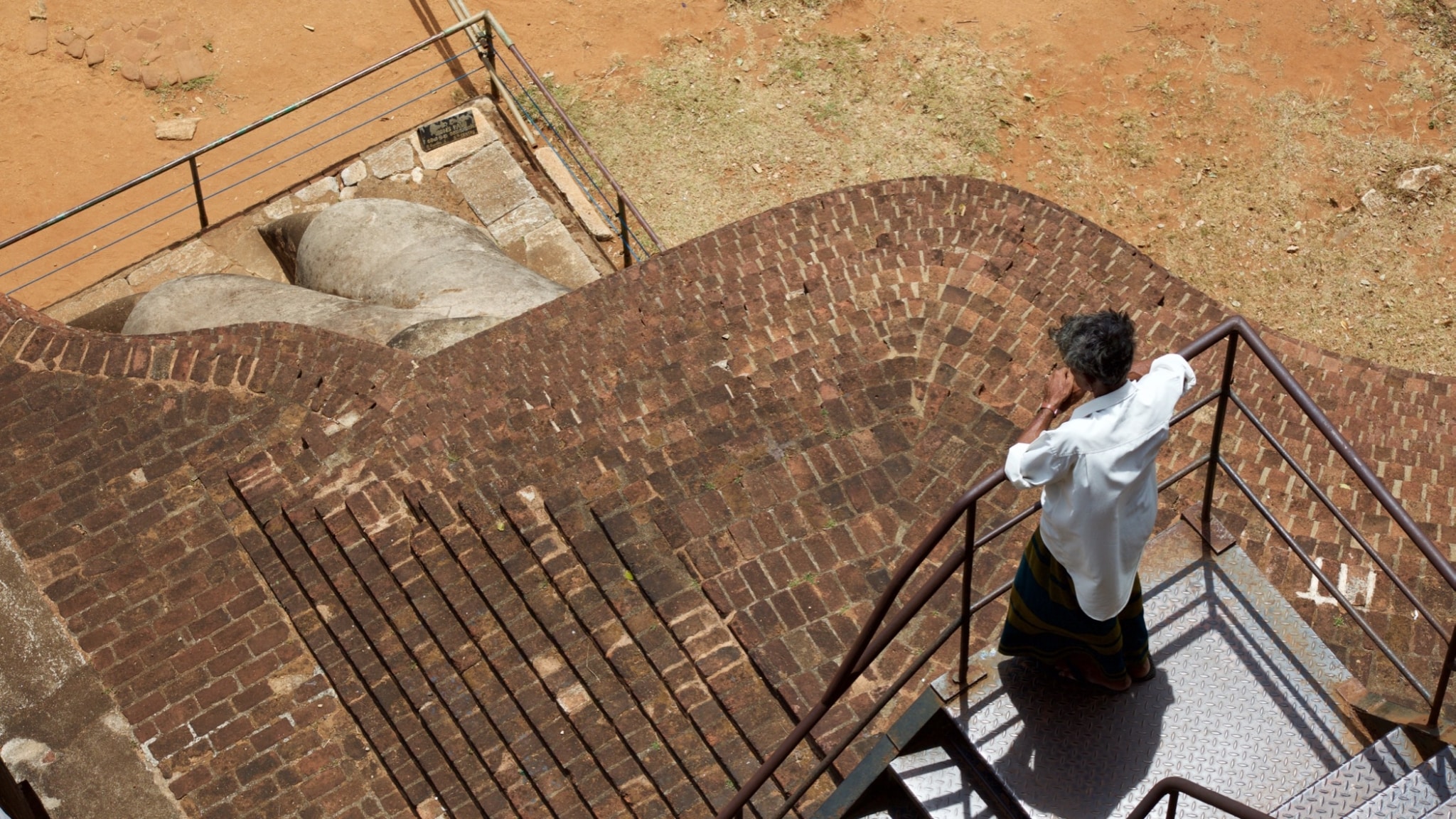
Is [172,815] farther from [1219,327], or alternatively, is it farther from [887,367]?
[1219,327]

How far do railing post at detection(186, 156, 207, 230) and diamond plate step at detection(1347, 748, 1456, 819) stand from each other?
11347mm

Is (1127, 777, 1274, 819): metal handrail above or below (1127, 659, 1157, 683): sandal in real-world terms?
above

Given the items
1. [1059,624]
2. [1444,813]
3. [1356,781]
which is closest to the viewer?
[1444,813]

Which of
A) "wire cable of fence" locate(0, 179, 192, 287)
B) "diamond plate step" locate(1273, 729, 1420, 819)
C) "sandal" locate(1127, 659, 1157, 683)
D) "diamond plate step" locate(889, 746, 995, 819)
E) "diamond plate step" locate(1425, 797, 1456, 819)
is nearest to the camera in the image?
"diamond plate step" locate(1425, 797, 1456, 819)

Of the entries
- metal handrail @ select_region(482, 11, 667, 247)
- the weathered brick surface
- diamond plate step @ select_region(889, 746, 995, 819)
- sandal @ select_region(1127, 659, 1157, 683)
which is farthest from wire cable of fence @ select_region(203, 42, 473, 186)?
sandal @ select_region(1127, 659, 1157, 683)

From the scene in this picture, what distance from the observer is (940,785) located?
550cm

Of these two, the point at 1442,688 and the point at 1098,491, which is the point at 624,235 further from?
the point at 1442,688

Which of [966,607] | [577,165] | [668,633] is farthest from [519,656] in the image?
[577,165]

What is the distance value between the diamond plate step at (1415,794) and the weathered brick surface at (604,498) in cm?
179

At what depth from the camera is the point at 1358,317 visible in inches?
500

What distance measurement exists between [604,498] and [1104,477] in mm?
3899

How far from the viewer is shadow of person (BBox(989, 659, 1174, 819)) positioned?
5324 mm

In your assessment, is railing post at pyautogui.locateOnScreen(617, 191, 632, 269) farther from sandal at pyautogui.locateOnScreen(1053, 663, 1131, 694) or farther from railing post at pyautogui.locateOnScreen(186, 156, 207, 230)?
sandal at pyautogui.locateOnScreen(1053, 663, 1131, 694)

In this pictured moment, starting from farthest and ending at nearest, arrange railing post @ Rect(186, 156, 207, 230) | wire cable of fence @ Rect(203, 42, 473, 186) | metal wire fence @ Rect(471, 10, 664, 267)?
wire cable of fence @ Rect(203, 42, 473, 186), metal wire fence @ Rect(471, 10, 664, 267), railing post @ Rect(186, 156, 207, 230)
